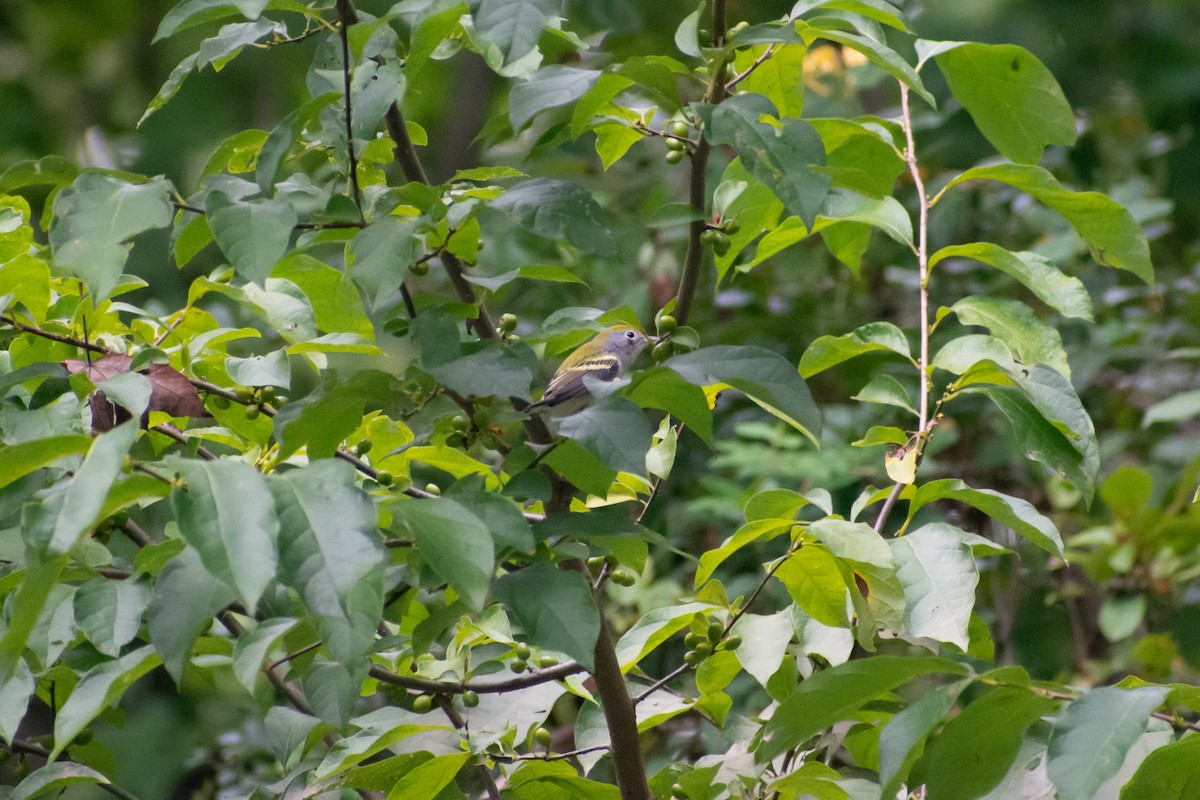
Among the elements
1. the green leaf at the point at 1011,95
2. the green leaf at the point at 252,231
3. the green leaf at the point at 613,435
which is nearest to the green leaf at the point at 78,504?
the green leaf at the point at 252,231

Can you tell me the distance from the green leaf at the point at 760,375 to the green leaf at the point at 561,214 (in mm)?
109

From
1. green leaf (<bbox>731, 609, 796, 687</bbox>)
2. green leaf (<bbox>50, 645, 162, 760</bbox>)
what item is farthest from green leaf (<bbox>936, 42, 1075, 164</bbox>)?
green leaf (<bbox>50, 645, 162, 760</bbox>)

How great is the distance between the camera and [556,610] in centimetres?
80

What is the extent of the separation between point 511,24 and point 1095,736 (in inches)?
22.5

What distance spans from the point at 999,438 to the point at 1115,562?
1.30ft

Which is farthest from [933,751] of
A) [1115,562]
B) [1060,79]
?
[1115,562]

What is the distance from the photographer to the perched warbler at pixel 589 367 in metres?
1.50

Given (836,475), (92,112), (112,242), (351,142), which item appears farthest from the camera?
(92,112)

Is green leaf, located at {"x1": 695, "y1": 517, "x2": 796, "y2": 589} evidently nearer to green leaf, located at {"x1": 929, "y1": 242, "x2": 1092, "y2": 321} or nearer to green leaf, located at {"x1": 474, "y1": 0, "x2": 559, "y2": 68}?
green leaf, located at {"x1": 929, "y1": 242, "x2": 1092, "y2": 321}

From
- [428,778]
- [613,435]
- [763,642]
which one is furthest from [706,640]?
[613,435]

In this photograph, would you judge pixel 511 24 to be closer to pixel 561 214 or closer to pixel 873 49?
pixel 561 214

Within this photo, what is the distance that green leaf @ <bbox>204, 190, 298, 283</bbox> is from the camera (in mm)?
747

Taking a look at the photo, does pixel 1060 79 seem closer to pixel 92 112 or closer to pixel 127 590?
pixel 127 590

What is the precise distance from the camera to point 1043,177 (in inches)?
41.9
